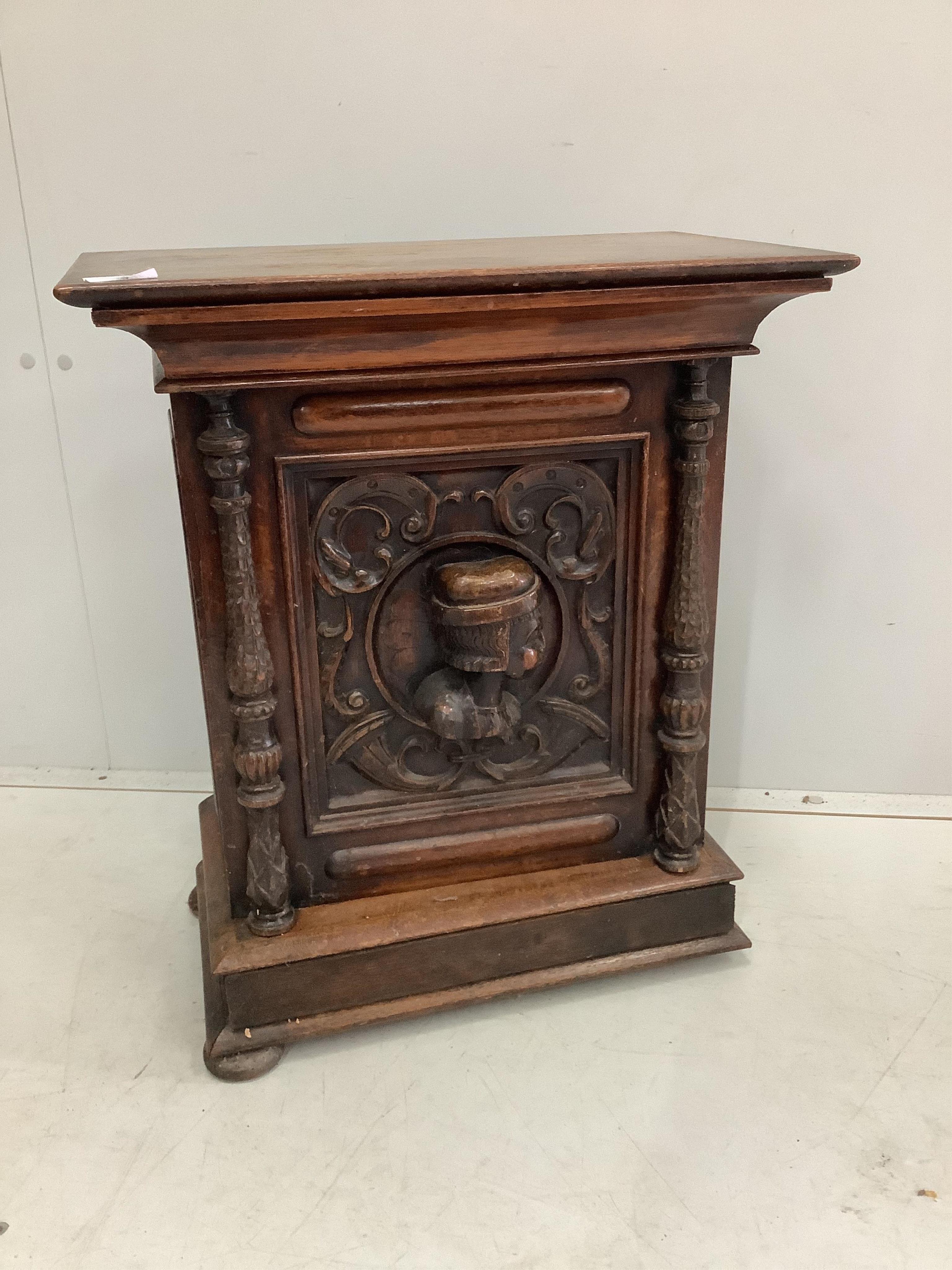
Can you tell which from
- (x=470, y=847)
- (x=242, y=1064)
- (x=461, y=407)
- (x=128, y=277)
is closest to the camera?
(x=128, y=277)

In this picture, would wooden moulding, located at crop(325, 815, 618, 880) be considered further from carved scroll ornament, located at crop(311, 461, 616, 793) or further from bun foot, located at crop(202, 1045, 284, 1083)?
bun foot, located at crop(202, 1045, 284, 1083)

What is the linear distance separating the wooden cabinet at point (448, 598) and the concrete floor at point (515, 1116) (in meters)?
0.07

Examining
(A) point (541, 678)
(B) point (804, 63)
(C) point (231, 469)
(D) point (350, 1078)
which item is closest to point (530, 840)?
(A) point (541, 678)

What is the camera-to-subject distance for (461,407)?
3.94 feet

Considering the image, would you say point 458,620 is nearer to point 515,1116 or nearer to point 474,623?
point 474,623

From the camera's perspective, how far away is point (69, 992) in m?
1.46

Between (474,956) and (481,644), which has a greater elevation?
(481,644)

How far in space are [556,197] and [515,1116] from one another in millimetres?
1366

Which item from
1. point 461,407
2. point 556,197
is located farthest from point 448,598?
point 556,197

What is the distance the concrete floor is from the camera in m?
1.09

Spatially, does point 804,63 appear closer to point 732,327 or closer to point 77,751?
point 732,327

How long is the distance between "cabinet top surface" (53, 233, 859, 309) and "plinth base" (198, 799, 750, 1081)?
2.54ft

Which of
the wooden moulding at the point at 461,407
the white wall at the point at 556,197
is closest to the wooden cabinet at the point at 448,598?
the wooden moulding at the point at 461,407

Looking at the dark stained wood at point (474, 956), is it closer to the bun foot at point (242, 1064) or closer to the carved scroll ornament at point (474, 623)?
the bun foot at point (242, 1064)
